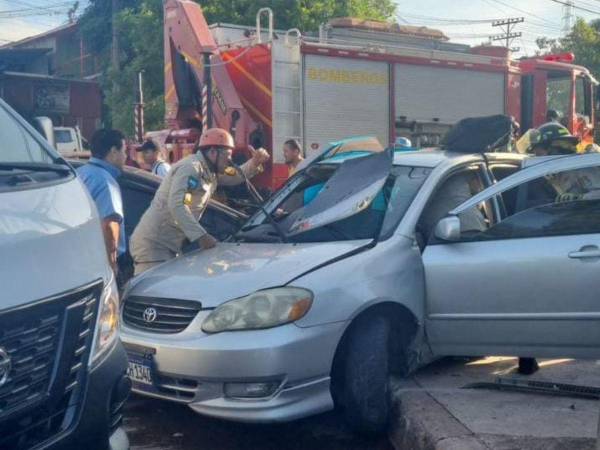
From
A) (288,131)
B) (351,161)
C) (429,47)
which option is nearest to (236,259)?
(351,161)

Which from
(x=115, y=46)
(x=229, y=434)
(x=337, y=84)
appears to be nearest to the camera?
(x=229, y=434)

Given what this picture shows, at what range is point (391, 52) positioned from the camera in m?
13.2

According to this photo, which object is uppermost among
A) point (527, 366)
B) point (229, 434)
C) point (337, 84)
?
point (337, 84)

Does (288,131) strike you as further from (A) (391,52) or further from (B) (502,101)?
(B) (502,101)

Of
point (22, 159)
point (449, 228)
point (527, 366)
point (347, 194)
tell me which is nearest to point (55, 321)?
point (22, 159)

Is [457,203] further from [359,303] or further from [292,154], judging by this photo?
[292,154]

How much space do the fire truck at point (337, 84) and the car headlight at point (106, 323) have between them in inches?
332

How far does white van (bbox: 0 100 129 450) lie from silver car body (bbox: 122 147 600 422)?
109 cm

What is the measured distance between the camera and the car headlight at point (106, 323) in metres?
3.07

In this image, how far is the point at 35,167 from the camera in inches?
135

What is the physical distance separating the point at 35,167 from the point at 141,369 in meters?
1.59

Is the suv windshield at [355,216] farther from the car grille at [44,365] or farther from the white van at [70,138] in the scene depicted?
the white van at [70,138]

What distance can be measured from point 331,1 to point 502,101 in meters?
9.15

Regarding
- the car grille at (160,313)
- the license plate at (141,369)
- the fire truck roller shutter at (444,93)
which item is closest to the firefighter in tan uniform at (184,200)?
the car grille at (160,313)
